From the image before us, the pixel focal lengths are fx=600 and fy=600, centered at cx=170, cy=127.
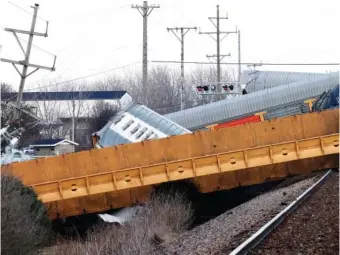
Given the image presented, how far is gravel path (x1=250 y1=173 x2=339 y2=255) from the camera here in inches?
332

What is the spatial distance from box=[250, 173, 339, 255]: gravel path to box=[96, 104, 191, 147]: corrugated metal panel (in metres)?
14.8

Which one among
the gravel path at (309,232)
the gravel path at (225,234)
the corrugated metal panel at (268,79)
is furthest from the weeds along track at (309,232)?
the corrugated metal panel at (268,79)

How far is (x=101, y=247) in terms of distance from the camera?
457 inches

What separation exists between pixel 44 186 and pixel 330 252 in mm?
13338

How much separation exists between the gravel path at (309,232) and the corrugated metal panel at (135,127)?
1479 cm

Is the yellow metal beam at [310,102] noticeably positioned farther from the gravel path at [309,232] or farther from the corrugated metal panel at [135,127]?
the gravel path at [309,232]

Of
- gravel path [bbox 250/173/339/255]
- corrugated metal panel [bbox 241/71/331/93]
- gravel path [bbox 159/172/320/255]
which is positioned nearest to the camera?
gravel path [bbox 250/173/339/255]

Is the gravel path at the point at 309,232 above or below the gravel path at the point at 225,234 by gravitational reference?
above

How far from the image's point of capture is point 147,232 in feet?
46.8

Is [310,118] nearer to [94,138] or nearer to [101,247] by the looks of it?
[94,138]

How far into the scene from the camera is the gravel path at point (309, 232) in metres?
8.43

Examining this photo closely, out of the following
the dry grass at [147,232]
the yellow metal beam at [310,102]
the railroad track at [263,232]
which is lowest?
the dry grass at [147,232]

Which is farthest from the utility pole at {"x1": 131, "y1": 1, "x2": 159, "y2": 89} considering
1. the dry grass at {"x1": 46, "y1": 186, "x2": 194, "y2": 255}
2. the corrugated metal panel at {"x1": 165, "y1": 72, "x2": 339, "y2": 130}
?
the dry grass at {"x1": 46, "y1": 186, "x2": 194, "y2": 255}

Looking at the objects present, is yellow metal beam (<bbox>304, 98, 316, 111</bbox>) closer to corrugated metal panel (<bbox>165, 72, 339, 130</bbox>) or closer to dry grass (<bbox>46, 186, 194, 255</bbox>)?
corrugated metal panel (<bbox>165, 72, 339, 130</bbox>)
